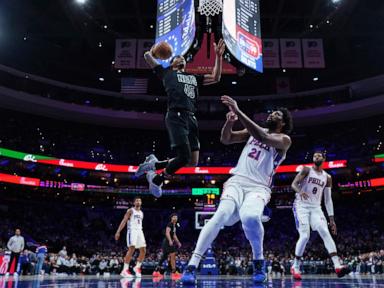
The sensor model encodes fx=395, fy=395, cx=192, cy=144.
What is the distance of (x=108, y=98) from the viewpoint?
105 feet

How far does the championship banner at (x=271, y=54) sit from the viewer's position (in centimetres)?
1942

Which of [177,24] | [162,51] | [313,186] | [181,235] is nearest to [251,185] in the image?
[162,51]

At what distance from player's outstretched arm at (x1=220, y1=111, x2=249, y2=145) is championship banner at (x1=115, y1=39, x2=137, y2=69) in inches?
602

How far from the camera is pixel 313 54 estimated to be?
19406 millimetres

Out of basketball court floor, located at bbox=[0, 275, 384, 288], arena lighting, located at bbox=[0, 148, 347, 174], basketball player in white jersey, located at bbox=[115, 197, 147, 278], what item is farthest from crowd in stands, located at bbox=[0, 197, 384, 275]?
basketball court floor, located at bbox=[0, 275, 384, 288]

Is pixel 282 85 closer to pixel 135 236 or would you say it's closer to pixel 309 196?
pixel 135 236

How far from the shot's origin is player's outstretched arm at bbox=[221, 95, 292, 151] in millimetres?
4270

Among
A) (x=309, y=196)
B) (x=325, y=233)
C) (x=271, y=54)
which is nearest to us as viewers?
(x=325, y=233)

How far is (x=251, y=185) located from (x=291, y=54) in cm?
1602

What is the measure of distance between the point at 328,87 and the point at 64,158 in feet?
→ 70.9

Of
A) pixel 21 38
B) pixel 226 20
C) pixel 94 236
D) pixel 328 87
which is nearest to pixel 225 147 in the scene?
pixel 328 87

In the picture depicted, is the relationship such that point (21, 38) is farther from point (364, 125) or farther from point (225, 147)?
point (364, 125)

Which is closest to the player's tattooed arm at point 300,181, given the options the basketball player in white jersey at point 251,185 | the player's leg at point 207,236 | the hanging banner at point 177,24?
the basketball player in white jersey at point 251,185

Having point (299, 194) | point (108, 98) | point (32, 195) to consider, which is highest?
point (108, 98)
